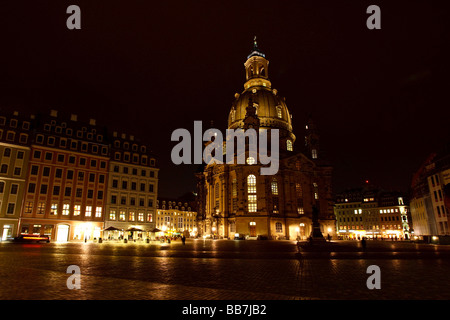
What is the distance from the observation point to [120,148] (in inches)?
2586

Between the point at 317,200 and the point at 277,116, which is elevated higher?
the point at 277,116

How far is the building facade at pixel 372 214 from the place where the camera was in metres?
120

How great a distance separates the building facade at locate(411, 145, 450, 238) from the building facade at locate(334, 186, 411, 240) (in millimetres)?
44448

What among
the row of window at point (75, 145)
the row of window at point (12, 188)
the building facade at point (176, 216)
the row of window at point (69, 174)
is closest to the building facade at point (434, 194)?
the row of window at point (69, 174)

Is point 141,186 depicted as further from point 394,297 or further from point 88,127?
point 394,297

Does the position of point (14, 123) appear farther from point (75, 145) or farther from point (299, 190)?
point (299, 190)

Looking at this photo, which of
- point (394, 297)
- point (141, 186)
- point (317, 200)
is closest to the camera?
point (394, 297)

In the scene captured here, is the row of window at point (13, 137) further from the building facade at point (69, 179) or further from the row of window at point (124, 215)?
the row of window at point (124, 215)

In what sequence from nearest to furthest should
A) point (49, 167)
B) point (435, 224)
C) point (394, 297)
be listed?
point (394, 297)
point (49, 167)
point (435, 224)

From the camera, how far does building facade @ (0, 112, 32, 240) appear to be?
48.2 metres

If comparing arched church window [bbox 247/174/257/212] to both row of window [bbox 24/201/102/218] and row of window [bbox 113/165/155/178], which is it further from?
row of window [bbox 24/201/102/218]

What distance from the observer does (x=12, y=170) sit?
50.2 m
